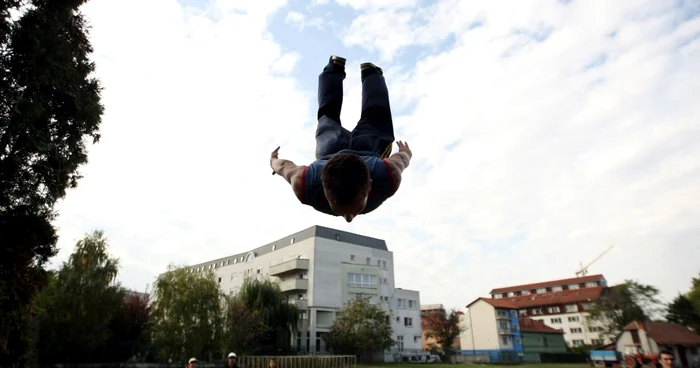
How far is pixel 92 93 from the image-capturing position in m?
12.0

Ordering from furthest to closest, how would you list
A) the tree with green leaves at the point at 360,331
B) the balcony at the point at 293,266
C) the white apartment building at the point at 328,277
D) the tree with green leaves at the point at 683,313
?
the balcony at the point at 293,266
the white apartment building at the point at 328,277
the tree with green leaves at the point at 683,313
the tree with green leaves at the point at 360,331

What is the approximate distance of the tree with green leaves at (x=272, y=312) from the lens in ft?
102

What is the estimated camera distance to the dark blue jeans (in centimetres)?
430

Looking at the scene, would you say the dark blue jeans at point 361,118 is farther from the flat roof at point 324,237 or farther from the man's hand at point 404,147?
the flat roof at point 324,237

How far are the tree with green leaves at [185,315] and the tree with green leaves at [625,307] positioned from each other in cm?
3683

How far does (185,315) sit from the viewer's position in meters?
23.5

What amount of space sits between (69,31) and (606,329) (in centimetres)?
4957

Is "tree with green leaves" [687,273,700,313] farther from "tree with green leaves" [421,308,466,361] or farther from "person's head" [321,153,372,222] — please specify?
"person's head" [321,153,372,222]

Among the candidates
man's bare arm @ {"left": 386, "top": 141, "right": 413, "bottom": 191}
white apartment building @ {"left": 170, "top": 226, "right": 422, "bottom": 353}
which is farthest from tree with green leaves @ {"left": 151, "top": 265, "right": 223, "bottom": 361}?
man's bare arm @ {"left": 386, "top": 141, "right": 413, "bottom": 191}

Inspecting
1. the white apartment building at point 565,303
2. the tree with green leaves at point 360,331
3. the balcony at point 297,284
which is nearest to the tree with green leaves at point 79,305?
the tree with green leaves at point 360,331

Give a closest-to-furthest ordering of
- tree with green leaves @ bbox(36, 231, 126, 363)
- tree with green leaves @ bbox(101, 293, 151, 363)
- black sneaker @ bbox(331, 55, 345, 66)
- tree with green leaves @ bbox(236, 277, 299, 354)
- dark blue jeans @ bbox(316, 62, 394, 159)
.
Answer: dark blue jeans @ bbox(316, 62, 394, 159) → black sneaker @ bbox(331, 55, 345, 66) → tree with green leaves @ bbox(36, 231, 126, 363) → tree with green leaves @ bbox(101, 293, 151, 363) → tree with green leaves @ bbox(236, 277, 299, 354)

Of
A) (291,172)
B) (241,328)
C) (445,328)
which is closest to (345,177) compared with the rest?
(291,172)

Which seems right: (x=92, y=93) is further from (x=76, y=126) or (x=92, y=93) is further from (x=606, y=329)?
(x=606, y=329)

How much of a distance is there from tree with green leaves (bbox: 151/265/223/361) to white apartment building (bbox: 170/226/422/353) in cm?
1331
